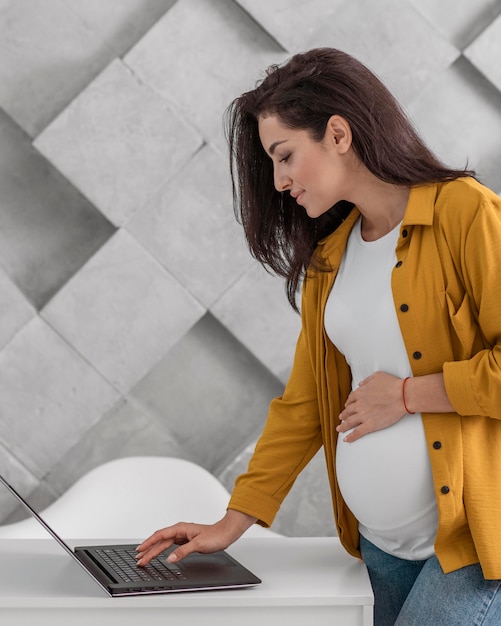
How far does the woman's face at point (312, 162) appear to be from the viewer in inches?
52.7

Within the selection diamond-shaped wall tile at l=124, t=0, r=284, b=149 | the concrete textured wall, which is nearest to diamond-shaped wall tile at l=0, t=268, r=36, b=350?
the concrete textured wall

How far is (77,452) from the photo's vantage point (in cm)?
265

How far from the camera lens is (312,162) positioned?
1.35m

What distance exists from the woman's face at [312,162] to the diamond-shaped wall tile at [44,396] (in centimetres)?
140

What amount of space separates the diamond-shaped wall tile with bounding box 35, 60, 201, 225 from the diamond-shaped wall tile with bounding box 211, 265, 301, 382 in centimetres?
39

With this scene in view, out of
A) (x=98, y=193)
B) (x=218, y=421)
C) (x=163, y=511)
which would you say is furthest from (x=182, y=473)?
(x=98, y=193)

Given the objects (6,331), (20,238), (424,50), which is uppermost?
(20,238)

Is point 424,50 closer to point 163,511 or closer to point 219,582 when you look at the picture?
point 163,511

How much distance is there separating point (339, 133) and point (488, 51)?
1486 mm

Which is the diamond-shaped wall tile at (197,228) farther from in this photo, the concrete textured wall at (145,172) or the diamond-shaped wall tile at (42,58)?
the diamond-shaped wall tile at (42,58)

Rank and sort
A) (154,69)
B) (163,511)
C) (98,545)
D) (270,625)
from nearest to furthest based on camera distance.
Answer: (270,625), (98,545), (163,511), (154,69)

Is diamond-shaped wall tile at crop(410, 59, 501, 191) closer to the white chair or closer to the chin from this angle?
the white chair

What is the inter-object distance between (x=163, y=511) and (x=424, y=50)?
1.52m

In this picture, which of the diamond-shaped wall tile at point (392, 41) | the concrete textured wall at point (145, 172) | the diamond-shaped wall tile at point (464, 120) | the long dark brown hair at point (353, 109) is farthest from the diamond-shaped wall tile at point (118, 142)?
the long dark brown hair at point (353, 109)
